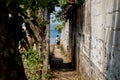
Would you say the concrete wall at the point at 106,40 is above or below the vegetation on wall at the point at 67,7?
below

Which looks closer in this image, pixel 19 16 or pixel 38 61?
pixel 19 16

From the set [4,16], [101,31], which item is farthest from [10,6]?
[101,31]

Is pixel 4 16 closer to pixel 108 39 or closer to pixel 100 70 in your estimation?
pixel 108 39

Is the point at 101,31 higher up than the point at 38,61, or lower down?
higher up

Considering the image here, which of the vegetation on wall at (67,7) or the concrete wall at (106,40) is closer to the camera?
the concrete wall at (106,40)

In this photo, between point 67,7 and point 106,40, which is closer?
point 106,40

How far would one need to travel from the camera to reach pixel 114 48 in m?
5.59

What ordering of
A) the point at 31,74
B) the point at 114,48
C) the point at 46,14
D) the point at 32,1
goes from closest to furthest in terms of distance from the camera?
the point at 32,1, the point at 114,48, the point at 31,74, the point at 46,14

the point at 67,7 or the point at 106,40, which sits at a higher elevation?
the point at 67,7

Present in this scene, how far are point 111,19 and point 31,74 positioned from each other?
570cm

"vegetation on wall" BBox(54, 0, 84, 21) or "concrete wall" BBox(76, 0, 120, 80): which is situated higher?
"vegetation on wall" BBox(54, 0, 84, 21)

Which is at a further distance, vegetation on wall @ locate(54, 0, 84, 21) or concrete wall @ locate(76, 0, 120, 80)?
vegetation on wall @ locate(54, 0, 84, 21)

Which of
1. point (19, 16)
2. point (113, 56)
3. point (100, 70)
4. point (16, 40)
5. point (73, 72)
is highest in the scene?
point (19, 16)

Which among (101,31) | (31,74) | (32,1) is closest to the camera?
(32,1)
